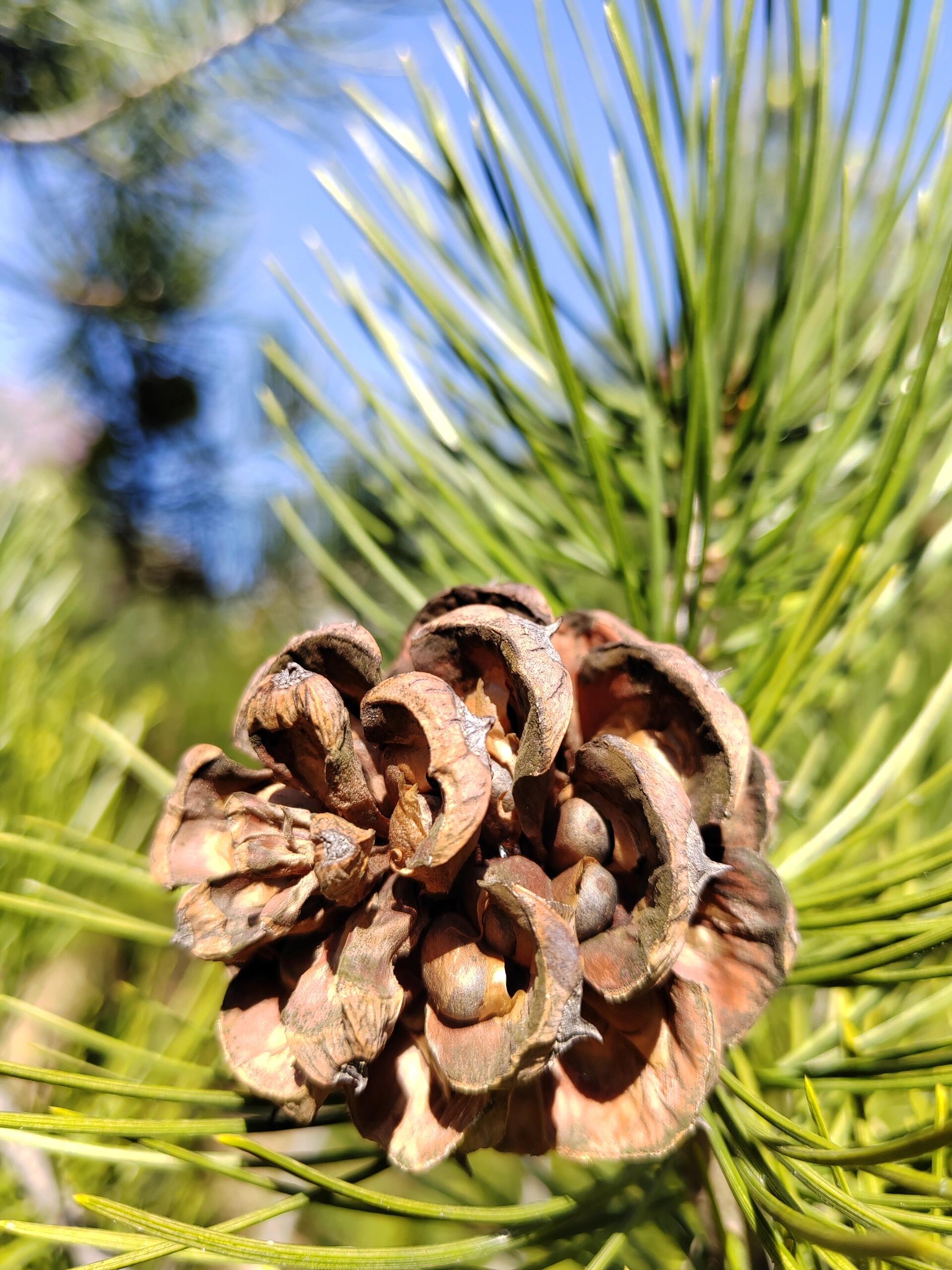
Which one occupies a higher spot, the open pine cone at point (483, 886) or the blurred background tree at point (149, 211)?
the blurred background tree at point (149, 211)

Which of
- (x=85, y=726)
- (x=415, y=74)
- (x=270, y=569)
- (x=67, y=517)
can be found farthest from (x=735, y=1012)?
(x=270, y=569)

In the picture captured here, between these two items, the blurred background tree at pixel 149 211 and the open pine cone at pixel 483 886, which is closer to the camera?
the open pine cone at pixel 483 886

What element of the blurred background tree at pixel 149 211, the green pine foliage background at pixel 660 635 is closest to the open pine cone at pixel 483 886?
the green pine foliage background at pixel 660 635

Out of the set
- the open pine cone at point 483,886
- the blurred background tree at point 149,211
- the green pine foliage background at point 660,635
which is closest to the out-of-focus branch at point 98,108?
the blurred background tree at point 149,211

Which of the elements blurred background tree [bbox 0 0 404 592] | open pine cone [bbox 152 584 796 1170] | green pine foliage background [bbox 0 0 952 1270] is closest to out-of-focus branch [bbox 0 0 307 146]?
blurred background tree [bbox 0 0 404 592]

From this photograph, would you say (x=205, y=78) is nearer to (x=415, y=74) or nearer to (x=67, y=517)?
(x=67, y=517)

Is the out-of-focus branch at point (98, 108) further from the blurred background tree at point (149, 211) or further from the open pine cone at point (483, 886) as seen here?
the open pine cone at point (483, 886)

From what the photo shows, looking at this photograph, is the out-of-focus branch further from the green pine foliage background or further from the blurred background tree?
the green pine foliage background

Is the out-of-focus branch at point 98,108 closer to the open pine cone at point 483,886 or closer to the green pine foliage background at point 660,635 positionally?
the green pine foliage background at point 660,635
